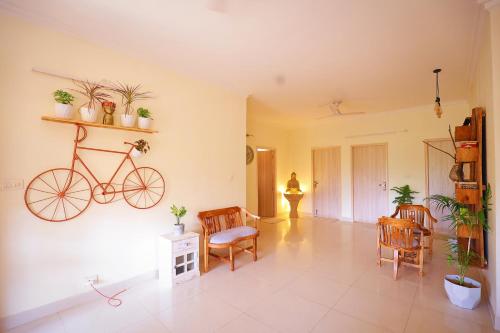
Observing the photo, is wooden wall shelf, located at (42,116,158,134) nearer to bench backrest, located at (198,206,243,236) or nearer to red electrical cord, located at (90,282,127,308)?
bench backrest, located at (198,206,243,236)

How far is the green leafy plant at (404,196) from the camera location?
4.83 meters

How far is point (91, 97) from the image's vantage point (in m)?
2.38

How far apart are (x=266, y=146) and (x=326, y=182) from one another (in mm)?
1988

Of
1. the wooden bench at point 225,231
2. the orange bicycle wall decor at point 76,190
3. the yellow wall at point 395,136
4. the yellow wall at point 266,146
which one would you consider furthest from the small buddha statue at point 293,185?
the orange bicycle wall decor at point 76,190

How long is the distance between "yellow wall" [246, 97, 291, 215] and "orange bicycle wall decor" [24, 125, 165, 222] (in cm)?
280

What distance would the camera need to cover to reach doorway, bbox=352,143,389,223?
17.7ft

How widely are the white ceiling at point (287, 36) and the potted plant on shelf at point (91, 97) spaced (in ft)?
1.63

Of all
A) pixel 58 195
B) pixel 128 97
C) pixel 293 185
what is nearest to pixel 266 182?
pixel 293 185

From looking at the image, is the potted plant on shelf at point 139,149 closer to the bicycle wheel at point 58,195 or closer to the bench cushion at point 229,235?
the bicycle wheel at point 58,195

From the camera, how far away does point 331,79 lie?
3.42m

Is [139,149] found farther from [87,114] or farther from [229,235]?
[229,235]

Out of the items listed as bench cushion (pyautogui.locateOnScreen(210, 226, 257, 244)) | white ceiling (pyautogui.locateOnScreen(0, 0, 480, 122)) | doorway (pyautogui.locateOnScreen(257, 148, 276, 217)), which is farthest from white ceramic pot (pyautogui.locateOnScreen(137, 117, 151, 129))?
doorway (pyautogui.locateOnScreen(257, 148, 276, 217))

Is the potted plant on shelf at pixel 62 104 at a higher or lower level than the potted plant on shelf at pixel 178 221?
higher

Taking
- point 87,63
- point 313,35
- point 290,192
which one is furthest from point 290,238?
point 87,63
